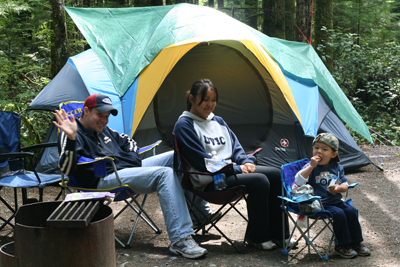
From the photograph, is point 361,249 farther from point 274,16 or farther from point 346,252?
point 274,16

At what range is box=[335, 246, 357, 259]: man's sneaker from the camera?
268 cm

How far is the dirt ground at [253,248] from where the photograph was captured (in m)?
2.65

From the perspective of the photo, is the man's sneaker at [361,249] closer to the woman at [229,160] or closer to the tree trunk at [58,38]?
the woman at [229,160]

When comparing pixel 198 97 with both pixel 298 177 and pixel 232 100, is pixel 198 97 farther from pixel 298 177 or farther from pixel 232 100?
pixel 232 100

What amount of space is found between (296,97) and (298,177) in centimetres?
195

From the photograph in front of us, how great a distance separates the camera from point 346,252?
8.84 feet

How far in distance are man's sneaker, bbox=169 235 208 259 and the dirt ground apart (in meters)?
0.04

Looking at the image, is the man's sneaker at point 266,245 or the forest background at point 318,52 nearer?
the man's sneaker at point 266,245

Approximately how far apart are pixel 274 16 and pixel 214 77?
3460 mm

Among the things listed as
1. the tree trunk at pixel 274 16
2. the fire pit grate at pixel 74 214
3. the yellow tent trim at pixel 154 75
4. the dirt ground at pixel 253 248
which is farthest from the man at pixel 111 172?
the tree trunk at pixel 274 16

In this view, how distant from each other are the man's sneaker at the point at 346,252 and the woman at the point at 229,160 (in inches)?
15.4

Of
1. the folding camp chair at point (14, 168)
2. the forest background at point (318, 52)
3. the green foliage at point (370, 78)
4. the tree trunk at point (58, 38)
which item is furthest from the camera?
the green foliage at point (370, 78)

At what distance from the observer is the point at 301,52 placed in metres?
5.30

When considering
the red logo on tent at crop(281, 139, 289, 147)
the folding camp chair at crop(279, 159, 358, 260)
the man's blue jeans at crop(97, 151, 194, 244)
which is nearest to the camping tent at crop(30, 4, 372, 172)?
the red logo on tent at crop(281, 139, 289, 147)
